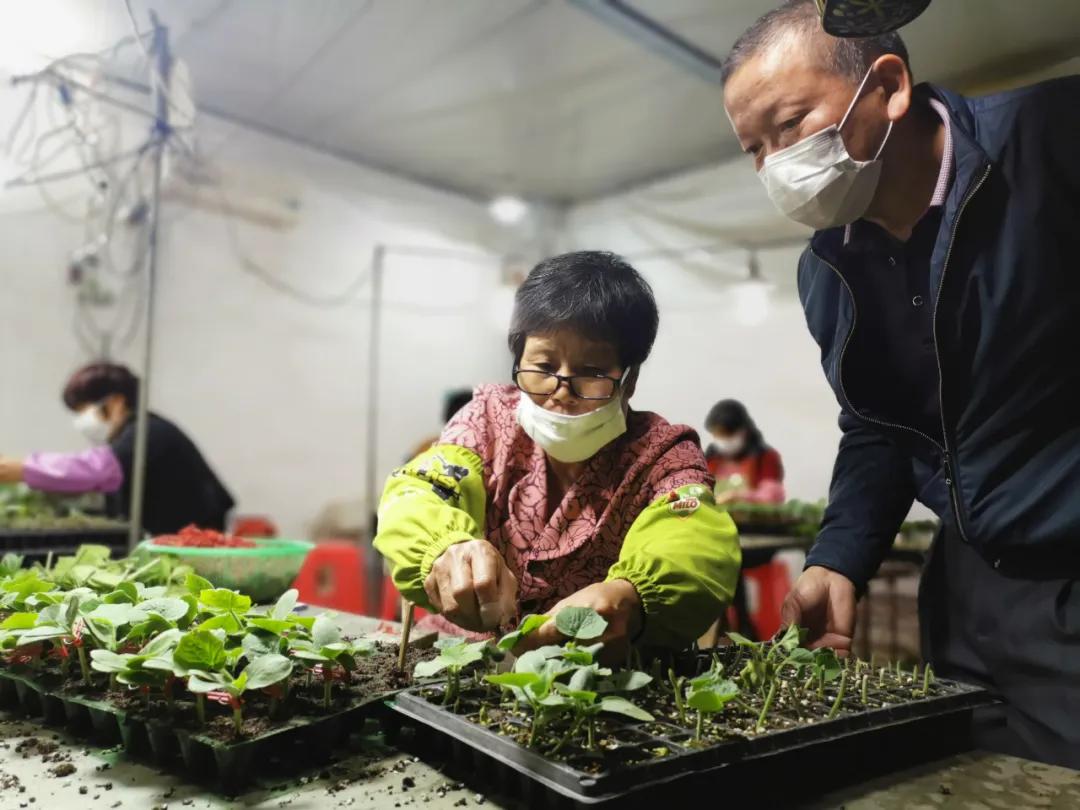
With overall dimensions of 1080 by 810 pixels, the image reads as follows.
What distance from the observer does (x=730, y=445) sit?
1.55 metres

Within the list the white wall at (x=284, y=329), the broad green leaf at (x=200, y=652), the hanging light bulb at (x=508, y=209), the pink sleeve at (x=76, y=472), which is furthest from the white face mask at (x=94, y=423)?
the broad green leaf at (x=200, y=652)

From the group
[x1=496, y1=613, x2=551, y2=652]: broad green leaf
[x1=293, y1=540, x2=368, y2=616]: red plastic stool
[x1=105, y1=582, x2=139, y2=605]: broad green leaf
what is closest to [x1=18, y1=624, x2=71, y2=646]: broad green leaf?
[x1=105, y1=582, x2=139, y2=605]: broad green leaf

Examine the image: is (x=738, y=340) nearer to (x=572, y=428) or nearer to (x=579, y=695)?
(x=572, y=428)

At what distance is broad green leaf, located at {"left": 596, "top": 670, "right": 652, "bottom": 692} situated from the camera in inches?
29.0

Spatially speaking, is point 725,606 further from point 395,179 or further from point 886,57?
point 395,179

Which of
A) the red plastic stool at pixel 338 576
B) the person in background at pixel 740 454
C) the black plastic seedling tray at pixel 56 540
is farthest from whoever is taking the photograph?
the red plastic stool at pixel 338 576

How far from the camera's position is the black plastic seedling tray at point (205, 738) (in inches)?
28.0

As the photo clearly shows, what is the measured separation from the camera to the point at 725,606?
99 cm

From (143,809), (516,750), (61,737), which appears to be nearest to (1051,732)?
(516,750)

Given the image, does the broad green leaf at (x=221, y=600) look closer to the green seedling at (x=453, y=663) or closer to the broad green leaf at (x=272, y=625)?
the broad green leaf at (x=272, y=625)

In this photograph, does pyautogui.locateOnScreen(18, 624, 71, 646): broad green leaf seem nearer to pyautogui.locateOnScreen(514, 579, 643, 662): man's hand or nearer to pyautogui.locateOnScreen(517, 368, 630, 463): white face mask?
pyautogui.locateOnScreen(514, 579, 643, 662): man's hand

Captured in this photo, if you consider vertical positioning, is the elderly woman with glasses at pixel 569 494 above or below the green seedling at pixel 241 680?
above

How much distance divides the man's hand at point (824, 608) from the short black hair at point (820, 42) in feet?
2.45

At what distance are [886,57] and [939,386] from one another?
1.48 ft
